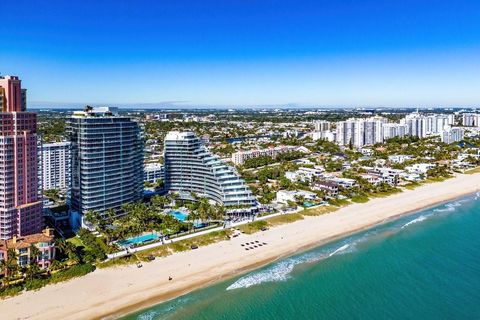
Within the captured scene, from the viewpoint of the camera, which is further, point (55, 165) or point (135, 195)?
point (55, 165)

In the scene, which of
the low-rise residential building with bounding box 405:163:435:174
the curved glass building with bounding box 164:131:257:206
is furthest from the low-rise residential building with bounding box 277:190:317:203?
the low-rise residential building with bounding box 405:163:435:174

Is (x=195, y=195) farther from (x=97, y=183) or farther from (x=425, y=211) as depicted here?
(x=425, y=211)

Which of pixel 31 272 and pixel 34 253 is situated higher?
pixel 34 253

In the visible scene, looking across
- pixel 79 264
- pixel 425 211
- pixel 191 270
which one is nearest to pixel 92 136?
pixel 79 264

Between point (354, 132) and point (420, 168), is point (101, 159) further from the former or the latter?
point (354, 132)

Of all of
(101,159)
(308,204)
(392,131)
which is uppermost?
(392,131)

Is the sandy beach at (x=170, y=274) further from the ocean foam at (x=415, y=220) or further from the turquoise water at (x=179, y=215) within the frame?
the turquoise water at (x=179, y=215)

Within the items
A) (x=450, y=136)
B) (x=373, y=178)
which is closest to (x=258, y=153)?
(x=373, y=178)
